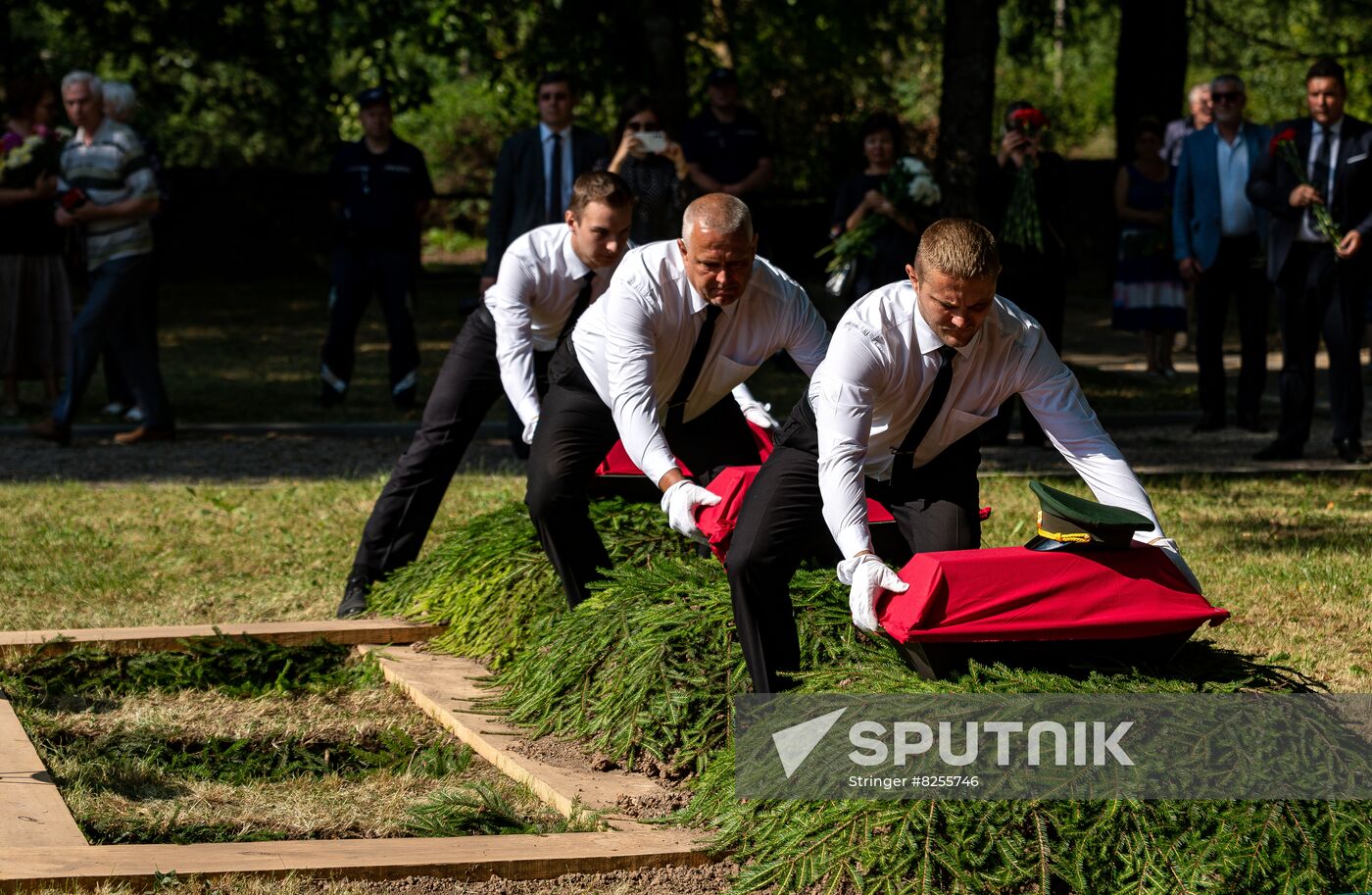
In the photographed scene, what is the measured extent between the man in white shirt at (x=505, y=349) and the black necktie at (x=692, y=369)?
2.31ft

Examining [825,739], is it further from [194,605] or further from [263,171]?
[263,171]

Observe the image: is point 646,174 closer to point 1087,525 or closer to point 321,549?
point 321,549

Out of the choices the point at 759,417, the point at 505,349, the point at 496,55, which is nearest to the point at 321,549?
the point at 505,349

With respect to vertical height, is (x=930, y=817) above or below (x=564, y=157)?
below

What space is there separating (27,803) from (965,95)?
8.68m

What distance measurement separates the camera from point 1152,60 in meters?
20.7

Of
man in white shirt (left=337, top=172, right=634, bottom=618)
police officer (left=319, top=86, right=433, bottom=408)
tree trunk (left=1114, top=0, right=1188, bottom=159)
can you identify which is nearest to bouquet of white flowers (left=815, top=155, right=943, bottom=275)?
police officer (left=319, top=86, right=433, bottom=408)

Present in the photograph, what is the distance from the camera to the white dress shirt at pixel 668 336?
206 inches

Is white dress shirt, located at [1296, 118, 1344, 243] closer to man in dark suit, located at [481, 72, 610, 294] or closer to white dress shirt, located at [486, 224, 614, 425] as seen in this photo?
man in dark suit, located at [481, 72, 610, 294]

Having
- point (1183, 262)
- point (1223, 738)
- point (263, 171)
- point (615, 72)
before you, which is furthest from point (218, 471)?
point (263, 171)

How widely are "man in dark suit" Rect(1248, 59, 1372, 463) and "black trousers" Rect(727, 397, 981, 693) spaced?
16.6 ft

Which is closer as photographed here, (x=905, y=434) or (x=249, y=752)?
(x=905, y=434)

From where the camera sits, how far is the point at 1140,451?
1038 cm

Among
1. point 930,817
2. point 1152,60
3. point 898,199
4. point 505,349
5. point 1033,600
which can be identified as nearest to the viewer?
point 930,817
